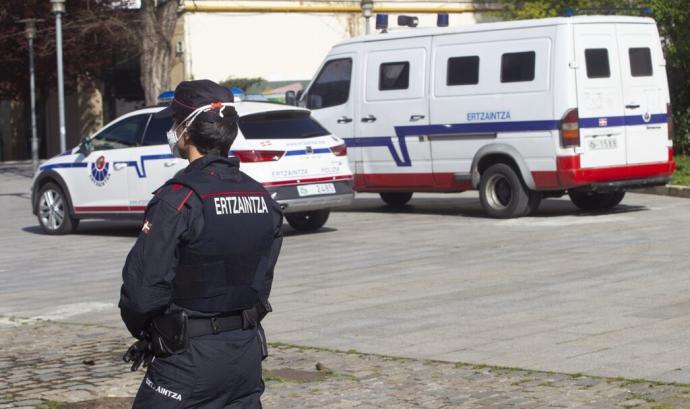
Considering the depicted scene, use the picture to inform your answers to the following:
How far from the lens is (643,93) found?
17.1 meters

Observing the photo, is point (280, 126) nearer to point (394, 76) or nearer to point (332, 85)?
point (394, 76)

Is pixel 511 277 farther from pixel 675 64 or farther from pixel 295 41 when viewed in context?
pixel 295 41

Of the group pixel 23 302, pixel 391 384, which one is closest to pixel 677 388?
pixel 391 384

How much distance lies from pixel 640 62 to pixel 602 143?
1384 millimetres

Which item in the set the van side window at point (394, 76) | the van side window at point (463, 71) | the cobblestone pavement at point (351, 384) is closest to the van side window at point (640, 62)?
the van side window at point (463, 71)

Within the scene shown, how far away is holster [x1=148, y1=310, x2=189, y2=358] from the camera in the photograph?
4.25 meters

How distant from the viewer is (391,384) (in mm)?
7625

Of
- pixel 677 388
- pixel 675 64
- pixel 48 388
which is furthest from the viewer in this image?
pixel 675 64

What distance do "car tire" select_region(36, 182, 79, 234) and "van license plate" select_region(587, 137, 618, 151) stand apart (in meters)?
6.47

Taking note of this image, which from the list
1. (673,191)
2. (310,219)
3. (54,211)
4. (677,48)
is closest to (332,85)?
(310,219)

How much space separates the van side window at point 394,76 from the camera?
1816 cm

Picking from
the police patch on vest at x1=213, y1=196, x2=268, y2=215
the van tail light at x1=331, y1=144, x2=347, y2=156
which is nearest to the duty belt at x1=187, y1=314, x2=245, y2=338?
the police patch on vest at x1=213, y1=196, x2=268, y2=215

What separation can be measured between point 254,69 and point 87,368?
→ 97.6 feet

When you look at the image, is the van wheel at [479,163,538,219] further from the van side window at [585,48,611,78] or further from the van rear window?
the van rear window
